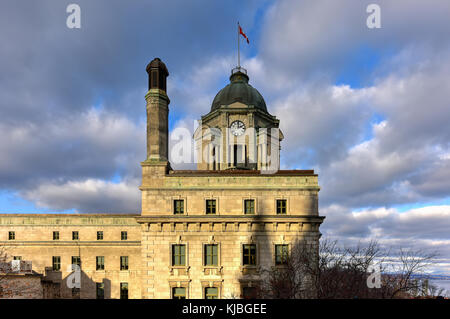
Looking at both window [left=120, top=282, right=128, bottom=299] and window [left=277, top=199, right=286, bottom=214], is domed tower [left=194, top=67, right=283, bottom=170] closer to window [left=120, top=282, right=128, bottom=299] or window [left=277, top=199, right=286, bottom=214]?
window [left=277, top=199, right=286, bottom=214]

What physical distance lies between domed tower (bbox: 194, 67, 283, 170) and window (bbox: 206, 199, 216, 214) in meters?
16.8

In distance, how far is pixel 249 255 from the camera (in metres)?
30.9

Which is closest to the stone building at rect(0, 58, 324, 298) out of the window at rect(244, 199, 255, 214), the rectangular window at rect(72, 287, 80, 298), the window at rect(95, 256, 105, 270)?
the window at rect(244, 199, 255, 214)

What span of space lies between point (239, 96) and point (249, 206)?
2620cm

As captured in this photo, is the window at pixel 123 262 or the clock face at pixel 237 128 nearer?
the window at pixel 123 262

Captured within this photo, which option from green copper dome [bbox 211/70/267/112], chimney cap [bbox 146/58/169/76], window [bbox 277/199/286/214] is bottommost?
window [bbox 277/199/286/214]

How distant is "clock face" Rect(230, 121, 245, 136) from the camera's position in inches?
1973

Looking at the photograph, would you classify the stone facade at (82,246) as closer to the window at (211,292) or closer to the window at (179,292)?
the window at (179,292)

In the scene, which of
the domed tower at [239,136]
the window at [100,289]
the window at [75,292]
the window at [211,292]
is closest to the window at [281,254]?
the window at [211,292]

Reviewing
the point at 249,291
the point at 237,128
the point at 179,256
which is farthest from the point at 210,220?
the point at 237,128

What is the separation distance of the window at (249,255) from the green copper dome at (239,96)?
26.8m

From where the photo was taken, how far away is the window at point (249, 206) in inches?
1258

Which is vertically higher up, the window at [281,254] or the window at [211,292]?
the window at [281,254]

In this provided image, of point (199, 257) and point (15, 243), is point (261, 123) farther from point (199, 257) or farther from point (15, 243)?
point (15, 243)
